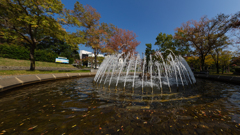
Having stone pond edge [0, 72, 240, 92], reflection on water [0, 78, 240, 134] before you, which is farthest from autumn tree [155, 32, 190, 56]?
reflection on water [0, 78, 240, 134]

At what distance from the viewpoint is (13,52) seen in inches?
818

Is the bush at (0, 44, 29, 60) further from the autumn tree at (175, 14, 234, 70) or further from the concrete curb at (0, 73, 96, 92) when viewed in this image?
the autumn tree at (175, 14, 234, 70)

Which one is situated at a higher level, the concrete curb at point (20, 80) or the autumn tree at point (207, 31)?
the autumn tree at point (207, 31)

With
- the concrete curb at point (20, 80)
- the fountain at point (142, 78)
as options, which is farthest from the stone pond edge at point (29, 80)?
the fountain at point (142, 78)

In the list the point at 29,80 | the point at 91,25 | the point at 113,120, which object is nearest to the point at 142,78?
the point at 113,120

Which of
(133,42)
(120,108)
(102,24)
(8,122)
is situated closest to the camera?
(8,122)

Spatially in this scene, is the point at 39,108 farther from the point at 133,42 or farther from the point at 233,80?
the point at 133,42

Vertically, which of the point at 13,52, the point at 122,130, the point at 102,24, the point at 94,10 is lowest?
the point at 122,130

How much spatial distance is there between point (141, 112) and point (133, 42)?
31.1 metres

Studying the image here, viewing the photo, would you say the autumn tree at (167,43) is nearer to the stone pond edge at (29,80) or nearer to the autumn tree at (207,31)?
the autumn tree at (207,31)

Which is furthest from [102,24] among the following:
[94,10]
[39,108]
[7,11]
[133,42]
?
[39,108]

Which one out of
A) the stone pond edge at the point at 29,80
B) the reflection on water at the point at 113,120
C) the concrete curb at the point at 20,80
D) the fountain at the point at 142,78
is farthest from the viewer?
the fountain at the point at 142,78

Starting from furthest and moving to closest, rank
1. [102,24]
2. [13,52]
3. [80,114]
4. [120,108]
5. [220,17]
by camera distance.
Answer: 1. [102,24]
2. [13,52]
3. [220,17]
4. [120,108]
5. [80,114]

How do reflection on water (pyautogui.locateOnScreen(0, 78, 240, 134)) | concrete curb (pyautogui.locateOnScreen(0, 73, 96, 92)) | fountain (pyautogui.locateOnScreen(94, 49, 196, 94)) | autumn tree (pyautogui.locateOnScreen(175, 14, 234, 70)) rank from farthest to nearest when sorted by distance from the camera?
autumn tree (pyautogui.locateOnScreen(175, 14, 234, 70))
fountain (pyautogui.locateOnScreen(94, 49, 196, 94))
concrete curb (pyautogui.locateOnScreen(0, 73, 96, 92))
reflection on water (pyautogui.locateOnScreen(0, 78, 240, 134))
